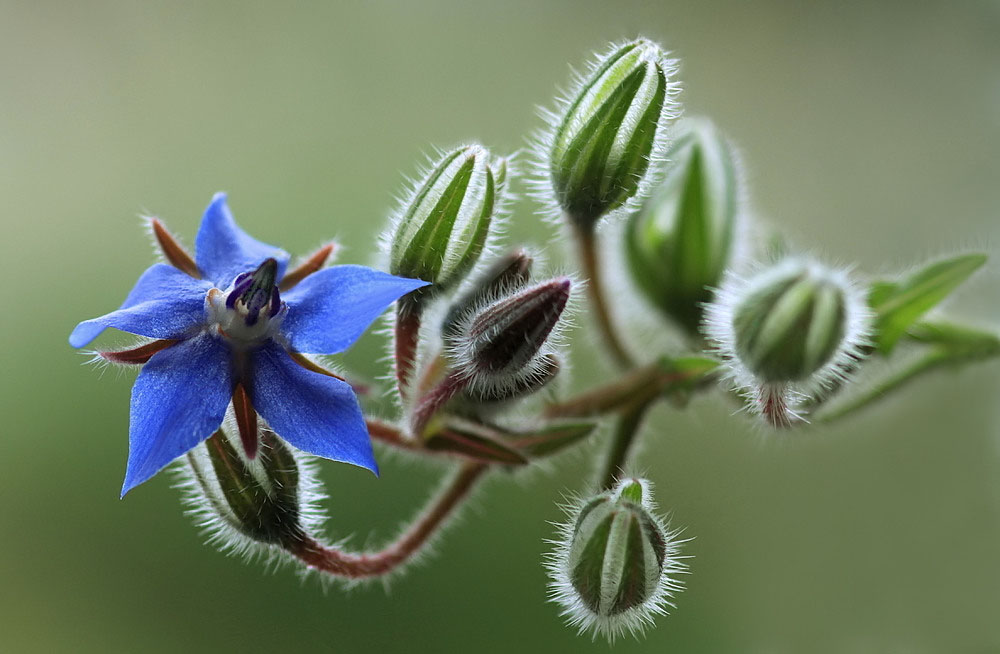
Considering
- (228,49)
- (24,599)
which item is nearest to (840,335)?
(24,599)

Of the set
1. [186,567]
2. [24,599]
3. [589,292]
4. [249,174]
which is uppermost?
[249,174]

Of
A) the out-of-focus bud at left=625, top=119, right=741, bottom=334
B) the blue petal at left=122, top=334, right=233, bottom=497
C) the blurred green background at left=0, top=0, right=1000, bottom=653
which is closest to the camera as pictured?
the blue petal at left=122, top=334, right=233, bottom=497

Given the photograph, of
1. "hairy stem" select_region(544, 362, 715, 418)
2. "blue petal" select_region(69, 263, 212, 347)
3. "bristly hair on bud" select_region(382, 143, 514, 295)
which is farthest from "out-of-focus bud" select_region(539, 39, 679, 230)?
"blue petal" select_region(69, 263, 212, 347)

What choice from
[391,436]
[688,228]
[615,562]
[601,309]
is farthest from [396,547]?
[688,228]

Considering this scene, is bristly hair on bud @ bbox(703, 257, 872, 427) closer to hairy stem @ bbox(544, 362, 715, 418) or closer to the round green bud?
the round green bud

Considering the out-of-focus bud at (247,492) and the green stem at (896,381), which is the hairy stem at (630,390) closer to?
the green stem at (896,381)

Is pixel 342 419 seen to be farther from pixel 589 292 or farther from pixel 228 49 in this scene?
pixel 228 49
